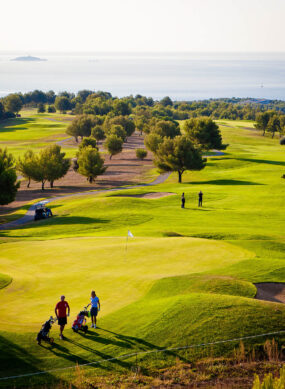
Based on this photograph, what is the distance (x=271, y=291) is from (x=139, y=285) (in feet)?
24.5

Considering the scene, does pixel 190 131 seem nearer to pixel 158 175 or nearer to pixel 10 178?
pixel 158 175

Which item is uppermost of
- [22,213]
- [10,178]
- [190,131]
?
[190,131]

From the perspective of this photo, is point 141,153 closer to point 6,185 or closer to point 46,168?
point 46,168

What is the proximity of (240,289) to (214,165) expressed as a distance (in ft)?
265

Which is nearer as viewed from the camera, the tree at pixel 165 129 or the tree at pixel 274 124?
the tree at pixel 165 129

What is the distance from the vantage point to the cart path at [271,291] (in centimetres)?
2092

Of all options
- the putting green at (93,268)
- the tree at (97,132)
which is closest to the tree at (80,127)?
the tree at (97,132)

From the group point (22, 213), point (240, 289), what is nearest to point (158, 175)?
point (22, 213)

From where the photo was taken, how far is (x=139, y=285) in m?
22.0

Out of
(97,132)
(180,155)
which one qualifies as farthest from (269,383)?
(97,132)

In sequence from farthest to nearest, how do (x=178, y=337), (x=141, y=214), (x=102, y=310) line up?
1. (x=141, y=214)
2. (x=102, y=310)
3. (x=178, y=337)

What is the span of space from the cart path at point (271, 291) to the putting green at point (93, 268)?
3.29m

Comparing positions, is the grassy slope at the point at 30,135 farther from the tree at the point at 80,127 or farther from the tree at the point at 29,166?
the tree at the point at 29,166

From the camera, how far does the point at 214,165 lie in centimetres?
9988
